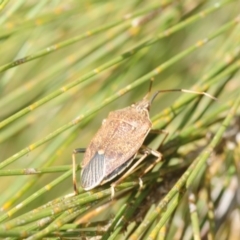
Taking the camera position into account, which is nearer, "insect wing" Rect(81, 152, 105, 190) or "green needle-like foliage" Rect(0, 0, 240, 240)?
"green needle-like foliage" Rect(0, 0, 240, 240)

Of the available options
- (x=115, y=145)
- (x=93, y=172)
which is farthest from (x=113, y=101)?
(x=93, y=172)

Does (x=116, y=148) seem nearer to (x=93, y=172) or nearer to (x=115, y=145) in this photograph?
(x=115, y=145)

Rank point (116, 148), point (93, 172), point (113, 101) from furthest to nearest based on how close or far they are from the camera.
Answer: point (113, 101) < point (116, 148) < point (93, 172)

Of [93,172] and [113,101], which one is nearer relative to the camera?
[93,172]

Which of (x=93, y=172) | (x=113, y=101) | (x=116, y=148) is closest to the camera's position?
(x=93, y=172)

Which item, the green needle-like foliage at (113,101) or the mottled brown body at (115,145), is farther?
the mottled brown body at (115,145)

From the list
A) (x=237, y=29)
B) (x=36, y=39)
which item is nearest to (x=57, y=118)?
(x=36, y=39)
